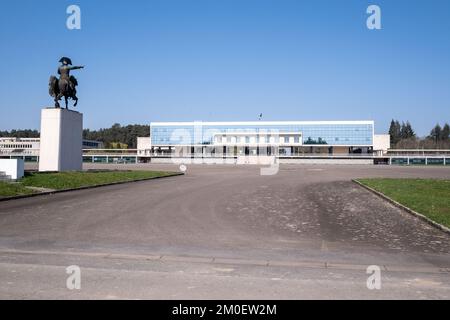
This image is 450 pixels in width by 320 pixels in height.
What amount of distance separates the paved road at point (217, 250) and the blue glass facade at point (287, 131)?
108350 millimetres

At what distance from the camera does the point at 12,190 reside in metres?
17.2

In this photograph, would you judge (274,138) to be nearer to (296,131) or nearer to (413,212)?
(296,131)

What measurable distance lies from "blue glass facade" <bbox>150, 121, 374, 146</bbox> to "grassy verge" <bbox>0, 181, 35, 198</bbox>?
103405 mm

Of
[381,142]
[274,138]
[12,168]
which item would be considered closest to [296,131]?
[274,138]

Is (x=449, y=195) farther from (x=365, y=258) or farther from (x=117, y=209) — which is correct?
(x=117, y=209)

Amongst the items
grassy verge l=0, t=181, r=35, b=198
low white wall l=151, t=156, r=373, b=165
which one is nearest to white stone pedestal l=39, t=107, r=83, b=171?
grassy verge l=0, t=181, r=35, b=198

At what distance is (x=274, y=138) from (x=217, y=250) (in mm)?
114515

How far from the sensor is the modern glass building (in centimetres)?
11944

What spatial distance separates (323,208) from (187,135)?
367ft

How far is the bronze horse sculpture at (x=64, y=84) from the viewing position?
98.6 feet

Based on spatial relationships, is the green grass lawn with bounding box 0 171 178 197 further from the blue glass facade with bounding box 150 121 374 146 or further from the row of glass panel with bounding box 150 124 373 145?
the row of glass panel with bounding box 150 124 373 145

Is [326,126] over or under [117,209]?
over
